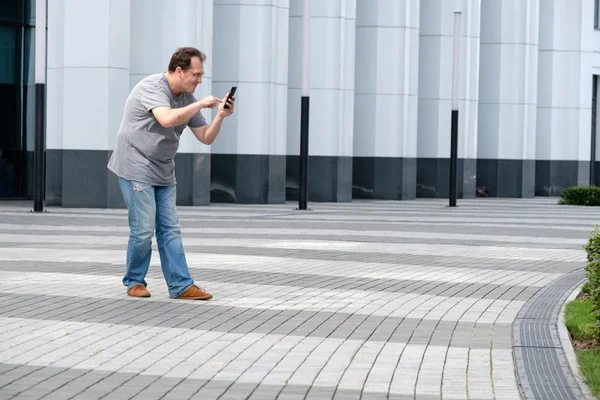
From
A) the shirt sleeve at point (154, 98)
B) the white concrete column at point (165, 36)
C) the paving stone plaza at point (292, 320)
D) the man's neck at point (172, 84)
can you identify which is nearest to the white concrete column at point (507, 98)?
the white concrete column at point (165, 36)

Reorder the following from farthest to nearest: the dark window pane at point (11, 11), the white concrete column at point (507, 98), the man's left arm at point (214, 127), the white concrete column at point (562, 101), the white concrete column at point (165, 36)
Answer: the white concrete column at point (562, 101) → the white concrete column at point (507, 98) → the dark window pane at point (11, 11) → the white concrete column at point (165, 36) → the man's left arm at point (214, 127)

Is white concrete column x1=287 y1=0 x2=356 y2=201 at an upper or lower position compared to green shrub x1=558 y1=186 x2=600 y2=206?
upper

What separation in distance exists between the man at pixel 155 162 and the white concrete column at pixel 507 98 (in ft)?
105

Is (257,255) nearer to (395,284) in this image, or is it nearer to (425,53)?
(395,284)

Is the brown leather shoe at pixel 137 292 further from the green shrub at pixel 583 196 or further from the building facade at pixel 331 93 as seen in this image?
the green shrub at pixel 583 196

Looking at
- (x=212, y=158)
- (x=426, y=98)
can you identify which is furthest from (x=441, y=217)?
(x=426, y=98)

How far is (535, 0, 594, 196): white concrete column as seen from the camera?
144 feet

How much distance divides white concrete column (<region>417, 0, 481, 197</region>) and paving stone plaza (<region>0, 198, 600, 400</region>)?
20.6 metres

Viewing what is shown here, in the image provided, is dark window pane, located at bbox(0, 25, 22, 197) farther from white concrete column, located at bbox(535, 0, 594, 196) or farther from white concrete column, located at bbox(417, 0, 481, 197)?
white concrete column, located at bbox(535, 0, 594, 196)

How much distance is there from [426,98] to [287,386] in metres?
31.7

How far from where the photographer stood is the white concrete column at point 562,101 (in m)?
43.8

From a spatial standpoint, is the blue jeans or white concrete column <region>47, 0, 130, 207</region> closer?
the blue jeans

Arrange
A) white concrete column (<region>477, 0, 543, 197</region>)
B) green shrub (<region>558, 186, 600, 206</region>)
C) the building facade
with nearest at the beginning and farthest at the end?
the building facade → green shrub (<region>558, 186, 600, 206</region>) → white concrete column (<region>477, 0, 543, 197</region>)

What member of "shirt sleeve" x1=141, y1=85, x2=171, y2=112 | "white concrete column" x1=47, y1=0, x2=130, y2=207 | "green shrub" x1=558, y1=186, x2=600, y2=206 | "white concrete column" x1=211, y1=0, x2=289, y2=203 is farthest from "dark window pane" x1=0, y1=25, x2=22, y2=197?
"shirt sleeve" x1=141, y1=85, x2=171, y2=112
